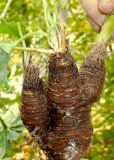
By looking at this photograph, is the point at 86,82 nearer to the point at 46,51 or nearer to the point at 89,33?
the point at 46,51

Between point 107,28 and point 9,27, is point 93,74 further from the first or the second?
point 9,27

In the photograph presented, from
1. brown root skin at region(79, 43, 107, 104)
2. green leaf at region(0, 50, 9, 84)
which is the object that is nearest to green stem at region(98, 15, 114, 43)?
brown root skin at region(79, 43, 107, 104)

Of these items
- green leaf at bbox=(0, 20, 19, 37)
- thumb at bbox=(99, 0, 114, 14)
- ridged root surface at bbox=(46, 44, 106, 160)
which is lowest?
ridged root surface at bbox=(46, 44, 106, 160)

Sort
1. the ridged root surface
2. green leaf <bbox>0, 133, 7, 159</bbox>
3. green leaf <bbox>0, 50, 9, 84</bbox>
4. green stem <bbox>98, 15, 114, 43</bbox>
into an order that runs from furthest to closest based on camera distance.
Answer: green leaf <bbox>0, 133, 7, 159</bbox> → green stem <bbox>98, 15, 114, 43</bbox> → the ridged root surface → green leaf <bbox>0, 50, 9, 84</bbox>

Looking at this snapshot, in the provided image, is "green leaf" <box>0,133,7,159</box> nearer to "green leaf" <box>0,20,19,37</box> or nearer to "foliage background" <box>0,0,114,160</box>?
"foliage background" <box>0,0,114,160</box>

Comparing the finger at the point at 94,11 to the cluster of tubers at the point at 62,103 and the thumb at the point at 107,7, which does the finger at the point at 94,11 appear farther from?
the cluster of tubers at the point at 62,103

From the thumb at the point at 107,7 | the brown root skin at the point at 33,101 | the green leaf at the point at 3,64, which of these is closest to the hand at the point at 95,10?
the thumb at the point at 107,7

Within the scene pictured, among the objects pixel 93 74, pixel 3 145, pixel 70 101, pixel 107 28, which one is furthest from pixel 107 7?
pixel 3 145

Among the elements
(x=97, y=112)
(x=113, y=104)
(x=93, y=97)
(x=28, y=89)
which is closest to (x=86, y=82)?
(x=93, y=97)
